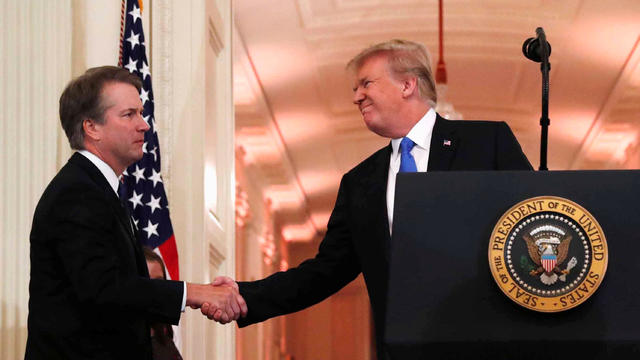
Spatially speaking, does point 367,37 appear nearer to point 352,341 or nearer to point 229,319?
point 229,319

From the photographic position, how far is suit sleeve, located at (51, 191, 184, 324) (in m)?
2.69

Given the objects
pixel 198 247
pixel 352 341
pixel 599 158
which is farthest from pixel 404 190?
pixel 352 341

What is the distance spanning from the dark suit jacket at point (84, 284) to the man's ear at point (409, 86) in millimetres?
1125

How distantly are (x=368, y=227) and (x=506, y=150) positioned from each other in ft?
1.67

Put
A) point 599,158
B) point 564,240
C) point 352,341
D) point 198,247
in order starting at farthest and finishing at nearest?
point 352,341
point 599,158
point 198,247
point 564,240

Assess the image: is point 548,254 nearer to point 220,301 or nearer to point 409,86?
point 220,301

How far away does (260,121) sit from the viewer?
1228 centimetres

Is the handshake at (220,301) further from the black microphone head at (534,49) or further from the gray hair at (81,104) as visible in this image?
the black microphone head at (534,49)

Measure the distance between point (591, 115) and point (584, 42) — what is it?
2379 mm

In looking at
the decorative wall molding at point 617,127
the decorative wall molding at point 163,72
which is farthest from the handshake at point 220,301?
the decorative wall molding at point 617,127

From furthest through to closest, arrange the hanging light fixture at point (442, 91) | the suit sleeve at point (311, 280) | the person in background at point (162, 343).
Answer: the hanging light fixture at point (442, 91) → the suit sleeve at point (311, 280) → the person in background at point (162, 343)

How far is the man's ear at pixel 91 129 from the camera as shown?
2994mm

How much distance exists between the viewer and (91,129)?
300 cm

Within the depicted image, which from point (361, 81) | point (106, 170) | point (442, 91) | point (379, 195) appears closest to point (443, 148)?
point (379, 195)
